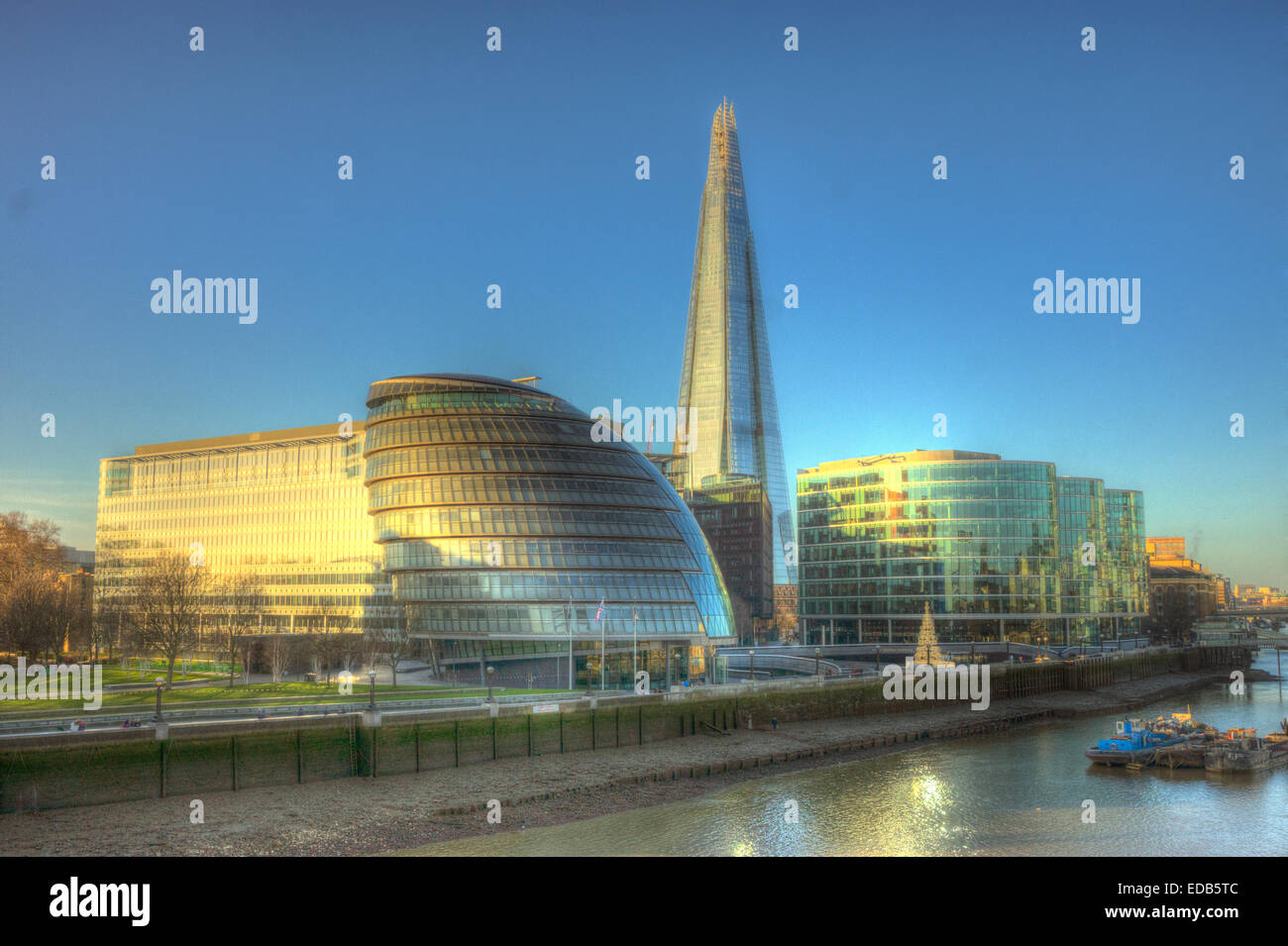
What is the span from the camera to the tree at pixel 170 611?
70125mm

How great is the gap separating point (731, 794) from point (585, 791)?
7227 mm

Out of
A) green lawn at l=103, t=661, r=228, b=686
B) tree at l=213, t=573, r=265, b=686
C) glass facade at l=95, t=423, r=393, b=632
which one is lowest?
green lawn at l=103, t=661, r=228, b=686

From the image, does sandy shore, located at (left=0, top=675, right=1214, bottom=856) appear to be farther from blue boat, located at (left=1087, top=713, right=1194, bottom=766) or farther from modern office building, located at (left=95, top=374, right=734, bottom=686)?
modern office building, located at (left=95, top=374, right=734, bottom=686)

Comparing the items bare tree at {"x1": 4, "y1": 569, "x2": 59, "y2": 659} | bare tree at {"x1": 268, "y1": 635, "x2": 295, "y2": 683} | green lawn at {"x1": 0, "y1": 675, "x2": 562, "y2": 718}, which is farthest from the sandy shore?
bare tree at {"x1": 4, "y1": 569, "x2": 59, "y2": 659}

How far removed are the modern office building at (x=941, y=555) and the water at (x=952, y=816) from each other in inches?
3036

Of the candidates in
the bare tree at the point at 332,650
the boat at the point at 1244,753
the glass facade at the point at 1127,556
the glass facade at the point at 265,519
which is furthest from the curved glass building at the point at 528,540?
the glass facade at the point at 1127,556

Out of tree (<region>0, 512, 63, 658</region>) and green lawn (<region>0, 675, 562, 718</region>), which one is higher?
tree (<region>0, 512, 63, 658</region>)

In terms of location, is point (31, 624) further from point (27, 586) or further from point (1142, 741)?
point (1142, 741)

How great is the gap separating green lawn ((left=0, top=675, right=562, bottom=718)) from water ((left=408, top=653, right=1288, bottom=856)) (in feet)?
66.6

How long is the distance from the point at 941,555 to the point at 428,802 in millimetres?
110190

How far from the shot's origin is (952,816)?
152ft

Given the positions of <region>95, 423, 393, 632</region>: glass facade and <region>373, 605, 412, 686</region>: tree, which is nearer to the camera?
<region>373, 605, 412, 686</region>: tree

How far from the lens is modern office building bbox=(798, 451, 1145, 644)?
463 ft
